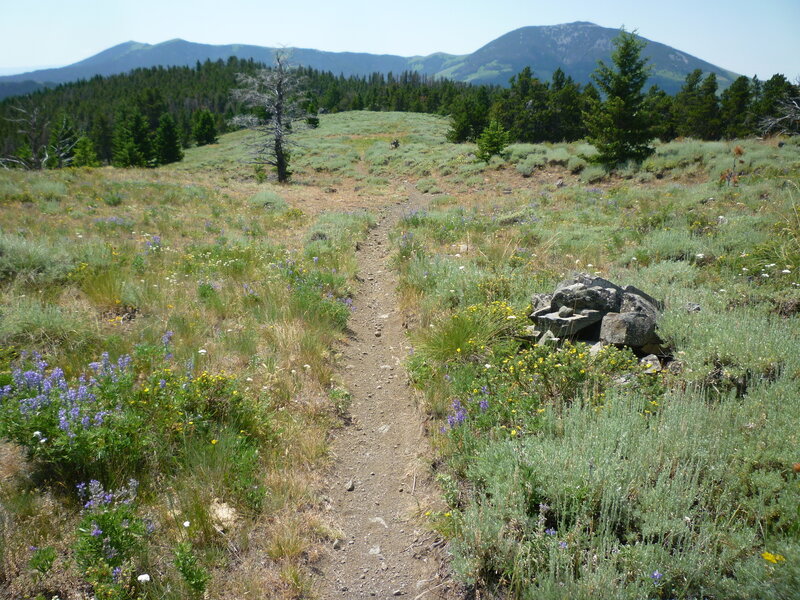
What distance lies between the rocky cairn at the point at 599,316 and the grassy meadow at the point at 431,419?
0.24 m

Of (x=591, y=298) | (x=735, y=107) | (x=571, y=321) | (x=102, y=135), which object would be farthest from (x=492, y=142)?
(x=102, y=135)

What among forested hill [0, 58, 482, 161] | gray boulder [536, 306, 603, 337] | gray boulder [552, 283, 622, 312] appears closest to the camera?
gray boulder [536, 306, 603, 337]

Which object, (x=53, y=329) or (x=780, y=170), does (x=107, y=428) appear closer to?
(x=53, y=329)

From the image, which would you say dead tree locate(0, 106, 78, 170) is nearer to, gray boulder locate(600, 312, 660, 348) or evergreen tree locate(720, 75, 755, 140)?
gray boulder locate(600, 312, 660, 348)

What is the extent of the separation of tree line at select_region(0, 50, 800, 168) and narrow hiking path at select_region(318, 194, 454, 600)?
1889 centimetres

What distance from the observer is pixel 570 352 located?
448 cm

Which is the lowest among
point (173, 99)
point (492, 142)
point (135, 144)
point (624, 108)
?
point (492, 142)

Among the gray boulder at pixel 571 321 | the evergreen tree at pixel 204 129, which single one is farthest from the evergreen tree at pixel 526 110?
the evergreen tree at pixel 204 129

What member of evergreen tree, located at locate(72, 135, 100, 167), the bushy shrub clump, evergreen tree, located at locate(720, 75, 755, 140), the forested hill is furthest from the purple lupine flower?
the forested hill

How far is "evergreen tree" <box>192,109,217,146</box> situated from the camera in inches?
3049

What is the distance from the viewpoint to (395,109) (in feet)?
339

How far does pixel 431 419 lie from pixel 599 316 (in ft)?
8.27

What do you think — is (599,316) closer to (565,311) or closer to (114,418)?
(565,311)

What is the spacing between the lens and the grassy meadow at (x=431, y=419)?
2.56m
